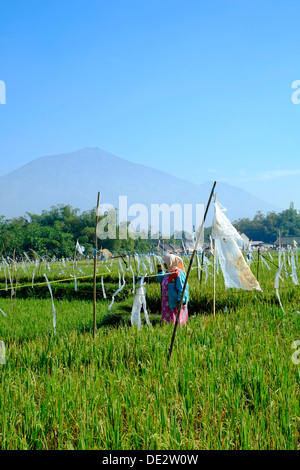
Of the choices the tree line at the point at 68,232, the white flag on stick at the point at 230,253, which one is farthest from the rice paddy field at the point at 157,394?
the tree line at the point at 68,232

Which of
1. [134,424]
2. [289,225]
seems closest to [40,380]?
[134,424]

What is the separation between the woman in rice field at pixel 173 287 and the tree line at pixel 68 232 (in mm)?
28071

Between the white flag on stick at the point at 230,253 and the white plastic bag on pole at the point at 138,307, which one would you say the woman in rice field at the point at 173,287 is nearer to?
the white plastic bag on pole at the point at 138,307

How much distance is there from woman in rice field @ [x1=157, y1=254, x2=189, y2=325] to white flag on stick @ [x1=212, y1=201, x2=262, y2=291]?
613 mm

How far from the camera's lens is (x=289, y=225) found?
11000cm

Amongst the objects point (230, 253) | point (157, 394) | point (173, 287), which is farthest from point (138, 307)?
point (157, 394)

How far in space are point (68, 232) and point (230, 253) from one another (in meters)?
70.1

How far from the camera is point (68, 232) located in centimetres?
7406

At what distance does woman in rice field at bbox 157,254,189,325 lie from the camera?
587 centimetres

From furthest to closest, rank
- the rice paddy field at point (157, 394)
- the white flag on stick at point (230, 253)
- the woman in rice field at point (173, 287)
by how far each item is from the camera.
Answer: the woman in rice field at point (173, 287) < the white flag on stick at point (230, 253) < the rice paddy field at point (157, 394)

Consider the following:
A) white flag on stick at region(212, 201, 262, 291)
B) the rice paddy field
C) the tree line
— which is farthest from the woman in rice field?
the tree line

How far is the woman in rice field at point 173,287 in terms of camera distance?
5.87m
